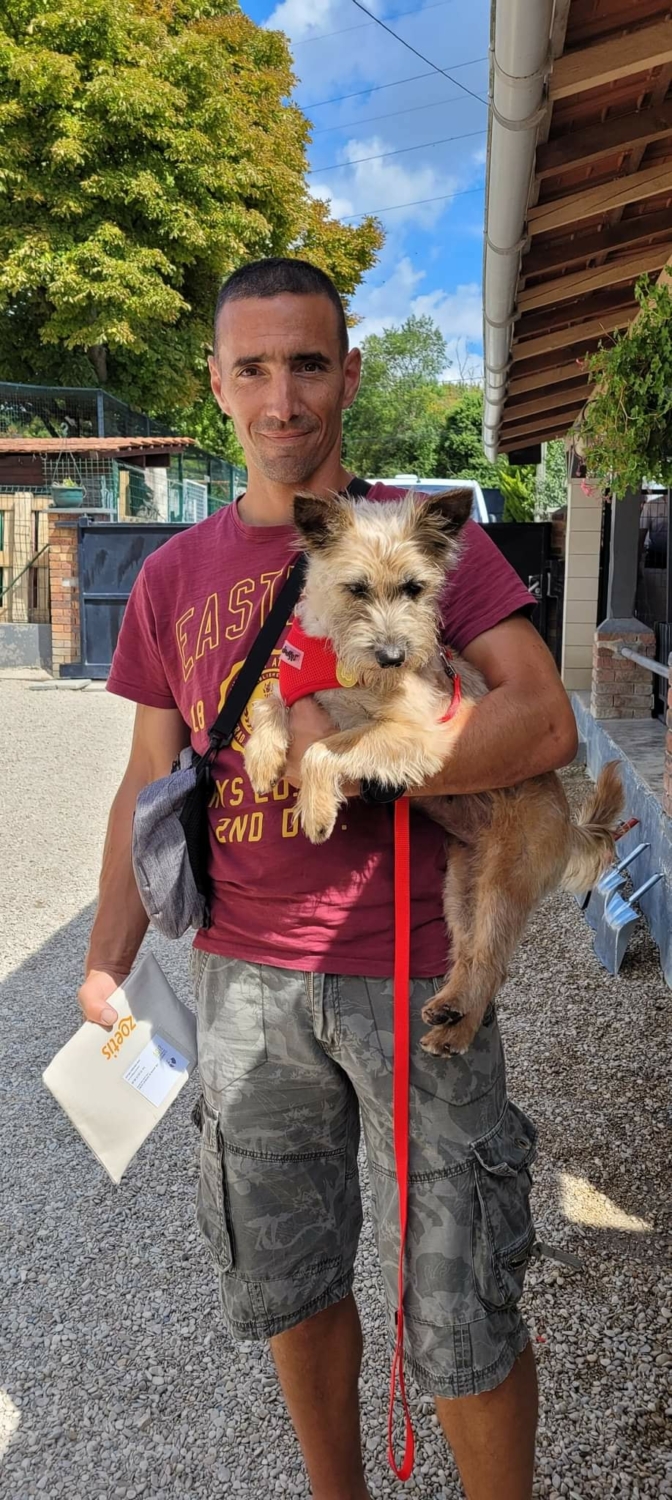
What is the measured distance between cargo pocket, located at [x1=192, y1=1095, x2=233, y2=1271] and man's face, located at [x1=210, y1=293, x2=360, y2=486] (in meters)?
1.36

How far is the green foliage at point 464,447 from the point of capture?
1907 inches

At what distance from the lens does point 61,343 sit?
25.9 metres

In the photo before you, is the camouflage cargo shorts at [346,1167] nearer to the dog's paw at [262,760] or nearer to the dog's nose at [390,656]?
the dog's paw at [262,760]

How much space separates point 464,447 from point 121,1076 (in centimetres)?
4993

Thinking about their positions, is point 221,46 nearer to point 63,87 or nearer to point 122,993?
point 63,87

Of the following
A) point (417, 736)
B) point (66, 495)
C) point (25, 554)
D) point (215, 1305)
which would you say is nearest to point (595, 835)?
point (417, 736)

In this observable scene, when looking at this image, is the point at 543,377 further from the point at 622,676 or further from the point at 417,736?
the point at 417,736

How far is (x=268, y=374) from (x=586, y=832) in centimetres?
133

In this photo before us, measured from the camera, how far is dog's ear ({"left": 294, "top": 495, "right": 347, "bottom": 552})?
2.04 metres

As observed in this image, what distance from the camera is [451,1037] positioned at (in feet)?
6.00

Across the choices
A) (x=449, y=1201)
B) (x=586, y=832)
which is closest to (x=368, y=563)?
(x=586, y=832)

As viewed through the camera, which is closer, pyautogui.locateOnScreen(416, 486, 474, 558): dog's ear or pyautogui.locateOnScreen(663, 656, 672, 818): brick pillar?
pyautogui.locateOnScreen(416, 486, 474, 558): dog's ear

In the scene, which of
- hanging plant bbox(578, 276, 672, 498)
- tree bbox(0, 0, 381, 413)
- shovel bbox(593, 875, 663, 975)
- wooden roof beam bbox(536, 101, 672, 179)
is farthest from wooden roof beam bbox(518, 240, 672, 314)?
tree bbox(0, 0, 381, 413)

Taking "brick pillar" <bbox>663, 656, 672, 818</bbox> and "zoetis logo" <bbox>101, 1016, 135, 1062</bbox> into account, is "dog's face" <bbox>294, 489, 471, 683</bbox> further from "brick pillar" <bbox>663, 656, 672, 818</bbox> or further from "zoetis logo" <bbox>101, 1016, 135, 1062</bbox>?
"brick pillar" <bbox>663, 656, 672, 818</bbox>
